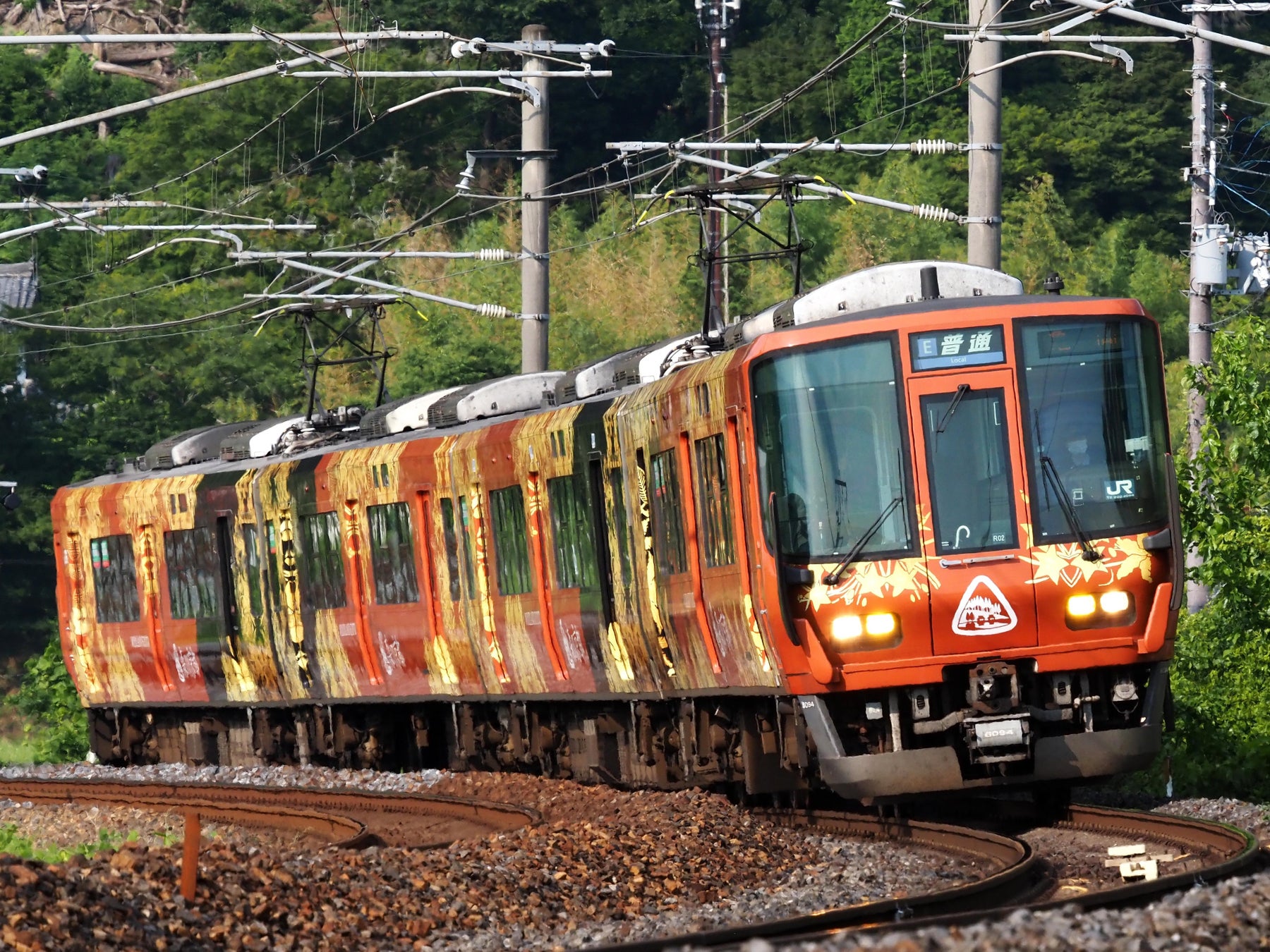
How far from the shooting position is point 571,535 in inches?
686

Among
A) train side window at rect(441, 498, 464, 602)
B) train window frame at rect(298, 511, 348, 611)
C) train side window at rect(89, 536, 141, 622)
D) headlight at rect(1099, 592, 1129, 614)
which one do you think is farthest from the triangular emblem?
train side window at rect(89, 536, 141, 622)

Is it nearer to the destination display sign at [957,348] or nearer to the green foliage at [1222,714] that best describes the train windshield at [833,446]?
the destination display sign at [957,348]

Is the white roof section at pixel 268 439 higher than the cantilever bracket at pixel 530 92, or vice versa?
the cantilever bracket at pixel 530 92

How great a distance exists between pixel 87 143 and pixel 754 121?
55.8 m

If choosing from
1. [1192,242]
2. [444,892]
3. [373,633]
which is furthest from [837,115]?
[444,892]

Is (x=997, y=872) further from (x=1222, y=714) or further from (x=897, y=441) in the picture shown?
(x=1222, y=714)

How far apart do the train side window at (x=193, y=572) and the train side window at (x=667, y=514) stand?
9.59 meters

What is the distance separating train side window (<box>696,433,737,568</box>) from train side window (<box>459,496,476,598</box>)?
500cm

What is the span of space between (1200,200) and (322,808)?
1099cm

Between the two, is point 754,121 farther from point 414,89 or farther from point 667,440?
point 414,89

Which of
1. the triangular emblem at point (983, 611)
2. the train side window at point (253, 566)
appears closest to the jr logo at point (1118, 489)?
the triangular emblem at point (983, 611)

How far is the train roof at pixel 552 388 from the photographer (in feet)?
46.4

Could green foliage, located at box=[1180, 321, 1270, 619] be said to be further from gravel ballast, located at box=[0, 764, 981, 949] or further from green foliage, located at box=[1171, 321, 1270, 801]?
gravel ballast, located at box=[0, 764, 981, 949]

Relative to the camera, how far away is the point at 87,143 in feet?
241
